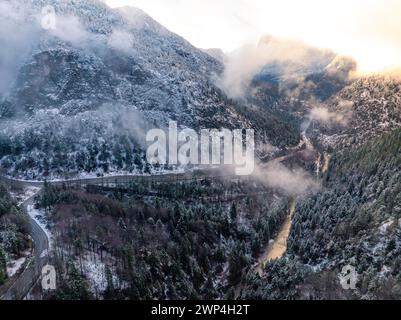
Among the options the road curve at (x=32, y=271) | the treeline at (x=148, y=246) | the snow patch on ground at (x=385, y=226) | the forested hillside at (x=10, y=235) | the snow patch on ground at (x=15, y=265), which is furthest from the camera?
the snow patch on ground at (x=385, y=226)

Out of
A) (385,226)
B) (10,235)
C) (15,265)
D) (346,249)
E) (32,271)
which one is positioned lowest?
(15,265)

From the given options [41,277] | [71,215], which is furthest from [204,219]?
[41,277]

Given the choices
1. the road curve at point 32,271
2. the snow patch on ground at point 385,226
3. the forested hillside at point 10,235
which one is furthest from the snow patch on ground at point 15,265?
the snow patch on ground at point 385,226

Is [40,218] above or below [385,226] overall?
below

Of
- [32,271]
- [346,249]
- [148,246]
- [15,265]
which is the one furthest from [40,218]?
[346,249]

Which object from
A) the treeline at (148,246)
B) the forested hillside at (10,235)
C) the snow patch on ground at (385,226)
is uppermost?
the snow patch on ground at (385,226)

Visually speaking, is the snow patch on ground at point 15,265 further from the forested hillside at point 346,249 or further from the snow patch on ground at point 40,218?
the forested hillside at point 346,249

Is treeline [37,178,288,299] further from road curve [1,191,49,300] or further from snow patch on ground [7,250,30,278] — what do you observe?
snow patch on ground [7,250,30,278]

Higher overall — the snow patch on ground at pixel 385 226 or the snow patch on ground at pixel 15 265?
the snow patch on ground at pixel 385 226

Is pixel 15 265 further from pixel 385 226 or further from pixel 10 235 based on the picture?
pixel 385 226

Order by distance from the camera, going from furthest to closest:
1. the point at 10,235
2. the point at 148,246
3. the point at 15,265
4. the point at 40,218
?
1. the point at 40,218
2. the point at 148,246
3. the point at 10,235
4. the point at 15,265

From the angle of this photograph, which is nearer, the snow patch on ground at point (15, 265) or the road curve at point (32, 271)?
the road curve at point (32, 271)
